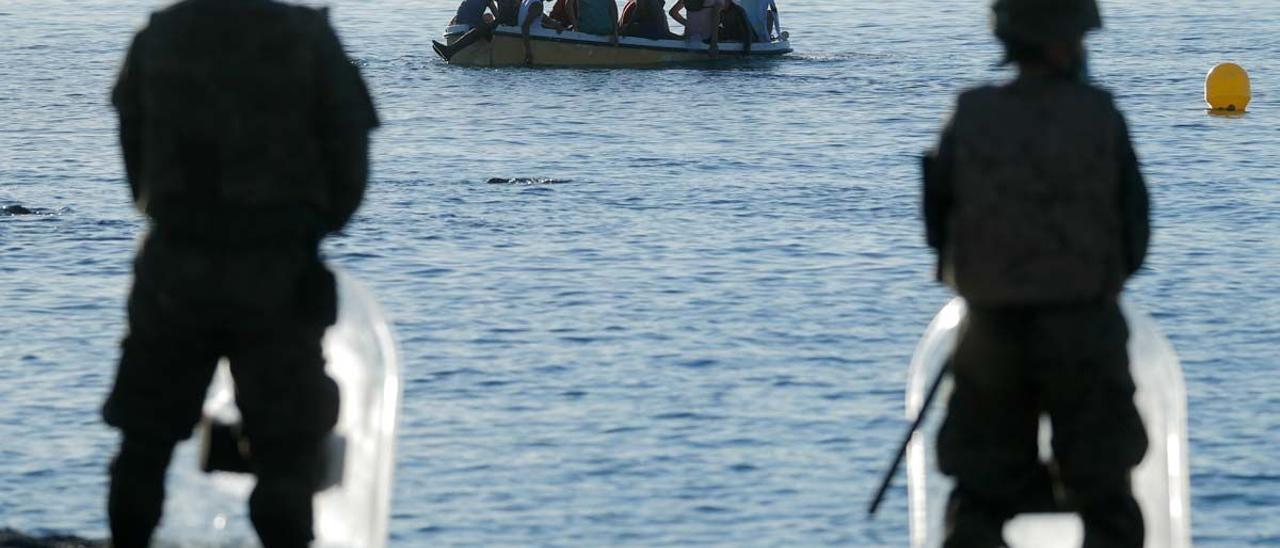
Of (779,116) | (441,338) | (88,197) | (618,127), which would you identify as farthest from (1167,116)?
(441,338)

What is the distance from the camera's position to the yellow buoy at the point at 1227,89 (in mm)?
23641

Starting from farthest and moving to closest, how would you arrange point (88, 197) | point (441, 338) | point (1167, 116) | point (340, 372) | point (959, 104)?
point (1167, 116), point (88, 197), point (441, 338), point (340, 372), point (959, 104)

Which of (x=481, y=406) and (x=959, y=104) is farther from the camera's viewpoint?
(x=481, y=406)

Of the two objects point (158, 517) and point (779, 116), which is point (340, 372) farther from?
point (779, 116)

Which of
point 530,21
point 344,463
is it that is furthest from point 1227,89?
point 344,463

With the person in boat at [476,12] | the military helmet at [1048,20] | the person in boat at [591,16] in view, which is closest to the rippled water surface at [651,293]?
the person in boat at [591,16]

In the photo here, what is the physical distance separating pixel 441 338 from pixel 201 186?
305 inches

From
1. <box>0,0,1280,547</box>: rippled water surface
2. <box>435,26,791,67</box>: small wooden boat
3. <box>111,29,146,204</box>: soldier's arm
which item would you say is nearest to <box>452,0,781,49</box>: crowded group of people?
<box>435,26,791,67</box>: small wooden boat

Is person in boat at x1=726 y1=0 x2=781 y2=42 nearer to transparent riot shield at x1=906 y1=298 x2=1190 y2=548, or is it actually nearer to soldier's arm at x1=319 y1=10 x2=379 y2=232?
transparent riot shield at x1=906 y1=298 x2=1190 y2=548

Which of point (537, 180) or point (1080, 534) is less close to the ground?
point (1080, 534)

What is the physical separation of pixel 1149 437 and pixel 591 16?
25.3 metres

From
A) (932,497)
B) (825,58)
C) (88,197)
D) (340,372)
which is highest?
(340,372)

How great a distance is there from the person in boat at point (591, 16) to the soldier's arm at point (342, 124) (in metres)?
24.9

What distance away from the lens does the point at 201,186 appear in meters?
4.96
